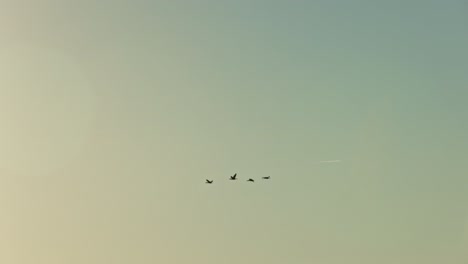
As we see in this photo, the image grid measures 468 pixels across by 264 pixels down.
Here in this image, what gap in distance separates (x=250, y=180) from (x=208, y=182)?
56.2ft

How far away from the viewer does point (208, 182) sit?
109 m

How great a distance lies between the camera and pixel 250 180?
110 m
